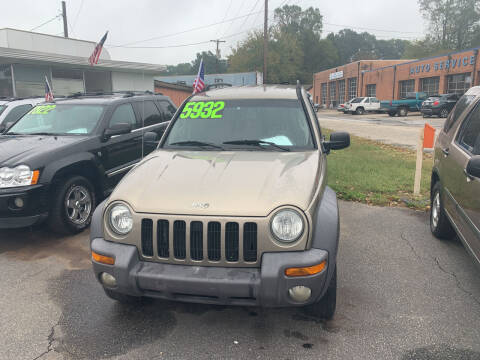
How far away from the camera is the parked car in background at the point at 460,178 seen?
3354 mm

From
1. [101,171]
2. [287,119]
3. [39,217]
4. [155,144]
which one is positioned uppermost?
[287,119]

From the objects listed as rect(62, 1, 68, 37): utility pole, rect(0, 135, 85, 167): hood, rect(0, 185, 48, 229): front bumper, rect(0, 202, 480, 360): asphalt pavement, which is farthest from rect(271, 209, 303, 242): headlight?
rect(62, 1, 68, 37): utility pole

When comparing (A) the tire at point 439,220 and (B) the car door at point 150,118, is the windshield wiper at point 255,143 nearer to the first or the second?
(A) the tire at point 439,220

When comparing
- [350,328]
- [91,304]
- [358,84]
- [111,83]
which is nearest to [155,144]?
[91,304]

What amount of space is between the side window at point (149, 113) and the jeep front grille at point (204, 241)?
4234 millimetres

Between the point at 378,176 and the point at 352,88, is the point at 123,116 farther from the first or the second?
the point at 352,88

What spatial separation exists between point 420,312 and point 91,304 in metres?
2.81

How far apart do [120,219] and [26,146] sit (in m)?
2.97

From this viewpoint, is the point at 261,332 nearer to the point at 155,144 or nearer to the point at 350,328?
the point at 350,328

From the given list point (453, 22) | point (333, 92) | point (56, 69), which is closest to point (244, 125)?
point (56, 69)

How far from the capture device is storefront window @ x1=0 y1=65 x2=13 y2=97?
1650 cm

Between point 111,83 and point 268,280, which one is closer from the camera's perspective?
point 268,280

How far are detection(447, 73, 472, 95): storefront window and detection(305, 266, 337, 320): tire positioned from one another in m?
35.3

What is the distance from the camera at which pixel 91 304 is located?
138 inches
